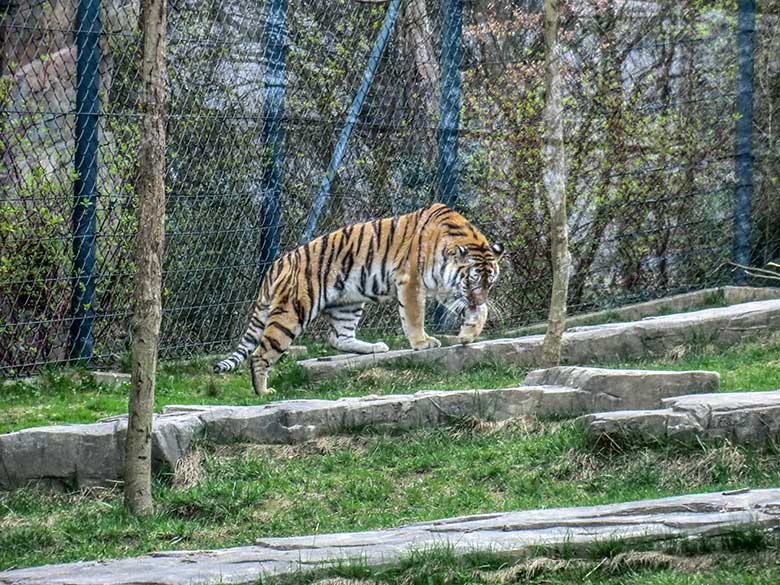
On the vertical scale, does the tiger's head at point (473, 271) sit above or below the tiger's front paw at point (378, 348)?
above

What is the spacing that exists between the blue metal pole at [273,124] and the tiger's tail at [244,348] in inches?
30.1

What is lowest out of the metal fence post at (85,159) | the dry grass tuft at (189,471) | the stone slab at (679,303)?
the dry grass tuft at (189,471)

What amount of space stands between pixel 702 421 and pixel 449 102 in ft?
Result: 17.6

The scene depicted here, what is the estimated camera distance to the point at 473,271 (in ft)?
30.8

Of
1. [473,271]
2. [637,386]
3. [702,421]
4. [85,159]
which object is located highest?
[85,159]

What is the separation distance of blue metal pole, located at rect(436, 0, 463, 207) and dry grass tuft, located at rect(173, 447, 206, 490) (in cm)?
481

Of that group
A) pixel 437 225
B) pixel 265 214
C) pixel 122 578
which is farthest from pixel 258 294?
pixel 122 578

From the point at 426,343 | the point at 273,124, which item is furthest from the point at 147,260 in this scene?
the point at 273,124

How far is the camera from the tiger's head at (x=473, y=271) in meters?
9.32

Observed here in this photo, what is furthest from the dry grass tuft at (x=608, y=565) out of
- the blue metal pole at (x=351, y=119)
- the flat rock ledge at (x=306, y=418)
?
the blue metal pole at (x=351, y=119)

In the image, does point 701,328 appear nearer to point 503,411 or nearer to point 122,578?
point 503,411

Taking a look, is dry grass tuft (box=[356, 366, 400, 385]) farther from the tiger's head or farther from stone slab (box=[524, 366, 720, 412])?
stone slab (box=[524, 366, 720, 412])

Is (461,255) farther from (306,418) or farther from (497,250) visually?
(306,418)

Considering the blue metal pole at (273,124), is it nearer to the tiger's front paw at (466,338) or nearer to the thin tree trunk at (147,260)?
the tiger's front paw at (466,338)
